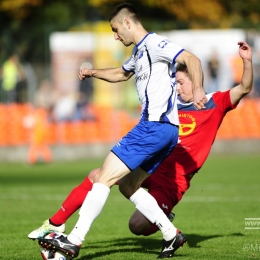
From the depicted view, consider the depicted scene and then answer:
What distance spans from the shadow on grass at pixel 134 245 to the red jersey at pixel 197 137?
88 centimetres

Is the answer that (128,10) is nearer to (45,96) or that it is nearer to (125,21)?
(125,21)

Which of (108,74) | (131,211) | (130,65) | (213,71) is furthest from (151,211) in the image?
(213,71)

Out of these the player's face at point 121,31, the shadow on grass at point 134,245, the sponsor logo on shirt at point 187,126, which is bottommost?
the shadow on grass at point 134,245

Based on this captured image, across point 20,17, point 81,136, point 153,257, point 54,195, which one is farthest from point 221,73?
point 153,257

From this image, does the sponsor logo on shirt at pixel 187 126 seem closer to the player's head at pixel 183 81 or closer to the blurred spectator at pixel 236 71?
the player's head at pixel 183 81

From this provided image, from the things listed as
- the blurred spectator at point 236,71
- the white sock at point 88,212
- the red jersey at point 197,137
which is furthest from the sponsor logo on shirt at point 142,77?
the blurred spectator at point 236,71

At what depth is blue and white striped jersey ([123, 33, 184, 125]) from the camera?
7.59 meters

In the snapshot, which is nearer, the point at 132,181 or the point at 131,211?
the point at 132,181

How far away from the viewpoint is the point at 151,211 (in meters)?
8.00

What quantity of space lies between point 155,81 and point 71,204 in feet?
5.41

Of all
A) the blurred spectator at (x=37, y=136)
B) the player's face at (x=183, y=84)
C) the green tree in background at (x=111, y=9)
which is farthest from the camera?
the green tree in background at (x=111, y=9)

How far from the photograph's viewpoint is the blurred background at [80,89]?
25.8 meters

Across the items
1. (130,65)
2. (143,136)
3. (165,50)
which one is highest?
(165,50)

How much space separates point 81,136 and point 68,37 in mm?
3540
